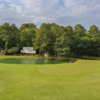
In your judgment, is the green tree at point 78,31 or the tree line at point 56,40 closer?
the tree line at point 56,40

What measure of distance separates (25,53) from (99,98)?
142 ft

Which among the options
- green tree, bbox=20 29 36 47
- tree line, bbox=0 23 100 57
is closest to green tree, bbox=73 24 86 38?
tree line, bbox=0 23 100 57

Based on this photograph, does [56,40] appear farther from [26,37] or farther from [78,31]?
[26,37]

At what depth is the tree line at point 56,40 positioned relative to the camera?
119 feet

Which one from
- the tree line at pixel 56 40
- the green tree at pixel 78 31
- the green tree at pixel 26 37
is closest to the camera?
the tree line at pixel 56 40

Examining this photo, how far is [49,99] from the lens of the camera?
5578mm

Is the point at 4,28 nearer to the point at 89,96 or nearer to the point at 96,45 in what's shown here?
the point at 96,45

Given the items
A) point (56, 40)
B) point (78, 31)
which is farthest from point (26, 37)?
point (78, 31)

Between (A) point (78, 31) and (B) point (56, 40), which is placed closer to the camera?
(B) point (56, 40)

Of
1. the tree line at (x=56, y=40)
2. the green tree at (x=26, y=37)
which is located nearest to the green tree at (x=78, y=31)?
the tree line at (x=56, y=40)

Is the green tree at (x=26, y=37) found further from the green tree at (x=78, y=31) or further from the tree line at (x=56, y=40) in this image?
the green tree at (x=78, y=31)

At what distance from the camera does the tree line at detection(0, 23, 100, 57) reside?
36.2m

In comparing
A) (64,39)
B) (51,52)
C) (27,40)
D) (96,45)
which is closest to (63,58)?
(64,39)

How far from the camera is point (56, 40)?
36.9 meters
